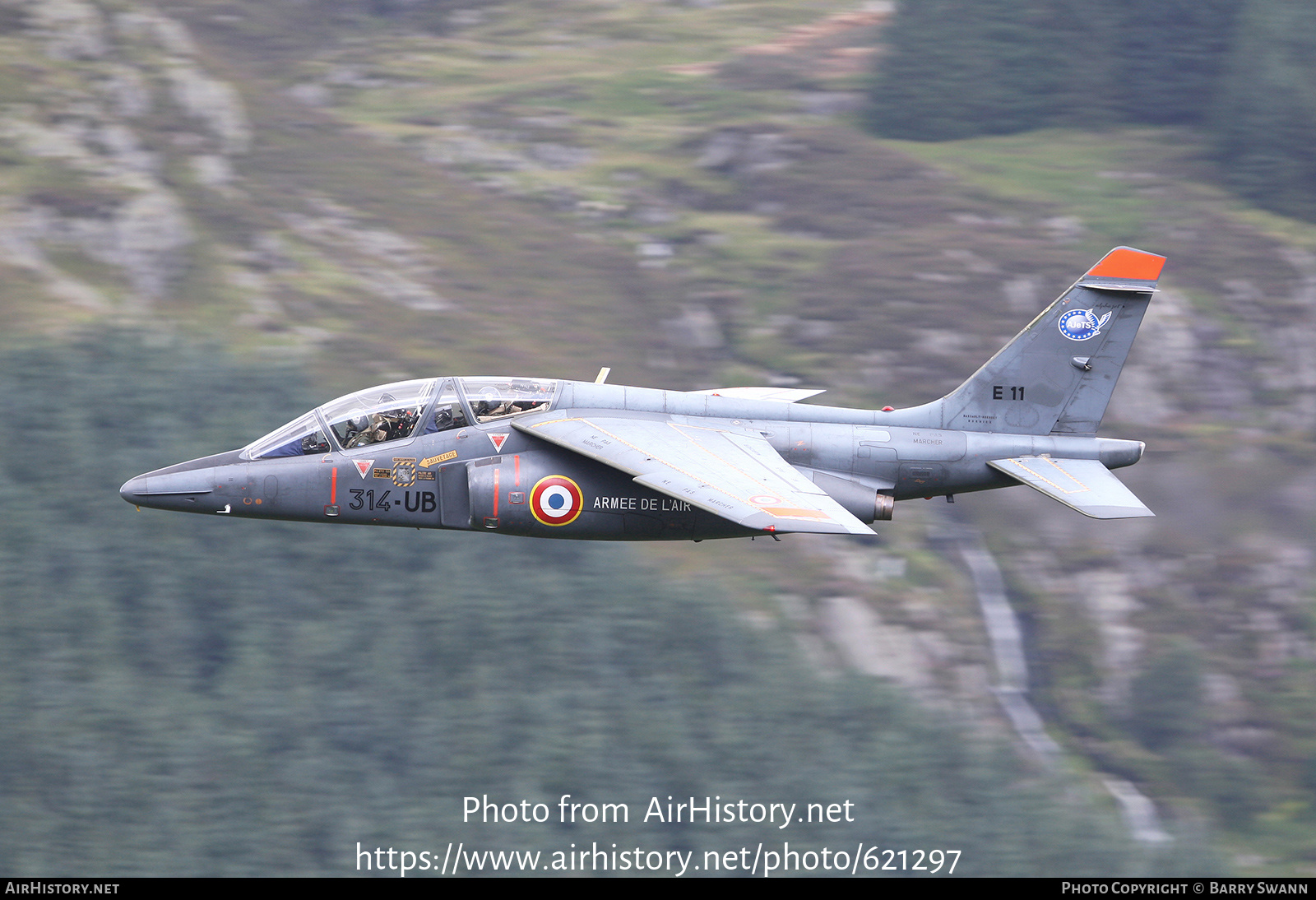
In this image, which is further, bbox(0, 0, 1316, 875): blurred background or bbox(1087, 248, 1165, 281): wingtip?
bbox(0, 0, 1316, 875): blurred background

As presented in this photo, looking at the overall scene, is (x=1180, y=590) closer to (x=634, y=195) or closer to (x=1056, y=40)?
(x=634, y=195)

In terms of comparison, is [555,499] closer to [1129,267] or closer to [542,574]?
[1129,267]

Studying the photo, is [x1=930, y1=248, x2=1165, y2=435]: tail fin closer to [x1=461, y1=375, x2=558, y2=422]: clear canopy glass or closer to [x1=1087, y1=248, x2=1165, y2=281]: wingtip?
[x1=1087, y1=248, x2=1165, y2=281]: wingtip

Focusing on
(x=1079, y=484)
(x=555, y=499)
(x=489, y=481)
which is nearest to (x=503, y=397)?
(x=489, y=481)

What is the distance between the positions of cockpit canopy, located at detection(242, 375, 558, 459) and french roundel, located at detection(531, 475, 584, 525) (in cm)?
136

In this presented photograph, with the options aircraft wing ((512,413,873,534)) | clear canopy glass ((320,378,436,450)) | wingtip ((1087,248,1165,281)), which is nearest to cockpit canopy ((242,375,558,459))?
clear canopy glass ((320,378,436,450))

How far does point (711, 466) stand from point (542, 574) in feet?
175

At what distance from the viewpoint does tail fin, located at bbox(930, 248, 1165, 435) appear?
78.7ft

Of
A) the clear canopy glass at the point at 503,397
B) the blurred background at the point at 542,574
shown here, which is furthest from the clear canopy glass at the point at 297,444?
the blurred background at the point at 542,574

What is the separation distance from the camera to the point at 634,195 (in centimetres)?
8988

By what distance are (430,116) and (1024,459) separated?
264 feet

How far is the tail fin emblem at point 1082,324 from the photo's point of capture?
79.6ft

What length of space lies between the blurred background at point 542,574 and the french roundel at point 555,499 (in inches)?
1620

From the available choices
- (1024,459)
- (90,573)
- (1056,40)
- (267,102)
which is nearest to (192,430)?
(90,573)
